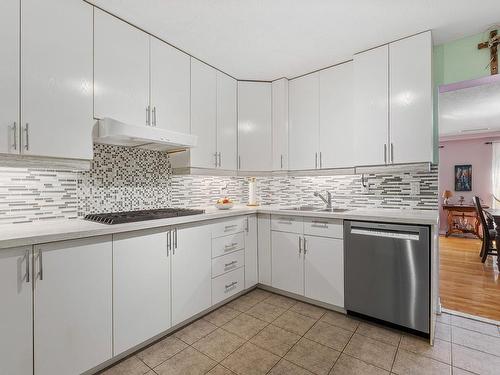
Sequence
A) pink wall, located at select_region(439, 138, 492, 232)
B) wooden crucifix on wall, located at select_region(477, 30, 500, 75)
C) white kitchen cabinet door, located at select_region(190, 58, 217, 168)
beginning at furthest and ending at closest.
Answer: pink wall, located at select_region(439, 138, 492, 232), white kitchen cabinet door, located at select_region(190, 58, 217, 168), wooden crucifix on wall, located at select_region(477, 30, 500, 75)

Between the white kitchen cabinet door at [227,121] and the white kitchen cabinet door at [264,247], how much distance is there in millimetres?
737

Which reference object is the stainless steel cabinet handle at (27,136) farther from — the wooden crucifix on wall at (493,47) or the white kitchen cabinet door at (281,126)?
the wooden crucifix on wall at (493,47)

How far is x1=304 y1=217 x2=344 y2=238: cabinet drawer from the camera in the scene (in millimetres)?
2352

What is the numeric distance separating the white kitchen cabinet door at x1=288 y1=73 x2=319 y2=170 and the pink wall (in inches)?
217

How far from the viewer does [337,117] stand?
2814 mm

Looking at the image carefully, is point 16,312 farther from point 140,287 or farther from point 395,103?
point 395,103

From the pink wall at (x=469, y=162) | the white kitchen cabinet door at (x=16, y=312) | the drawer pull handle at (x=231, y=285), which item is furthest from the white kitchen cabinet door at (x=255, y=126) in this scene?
the pink wall at (x=469, y=162)

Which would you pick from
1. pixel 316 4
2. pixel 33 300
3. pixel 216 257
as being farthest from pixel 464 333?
pixel 33 300

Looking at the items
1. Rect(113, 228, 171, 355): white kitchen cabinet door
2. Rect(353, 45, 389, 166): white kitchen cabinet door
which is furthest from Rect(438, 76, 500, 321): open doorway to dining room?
Rect(113, 228, 171, 355): white kitchen cabinet door

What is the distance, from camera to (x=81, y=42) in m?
1.80

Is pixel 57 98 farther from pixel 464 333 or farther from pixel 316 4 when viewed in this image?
pixel 464 333

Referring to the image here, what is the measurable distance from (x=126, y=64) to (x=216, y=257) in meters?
1.83

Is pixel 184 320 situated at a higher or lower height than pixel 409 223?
lower

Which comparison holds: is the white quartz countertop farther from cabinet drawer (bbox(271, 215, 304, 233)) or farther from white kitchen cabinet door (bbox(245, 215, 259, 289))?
white kitchen cabinet door (bbox(245, 215, 259, 289))
